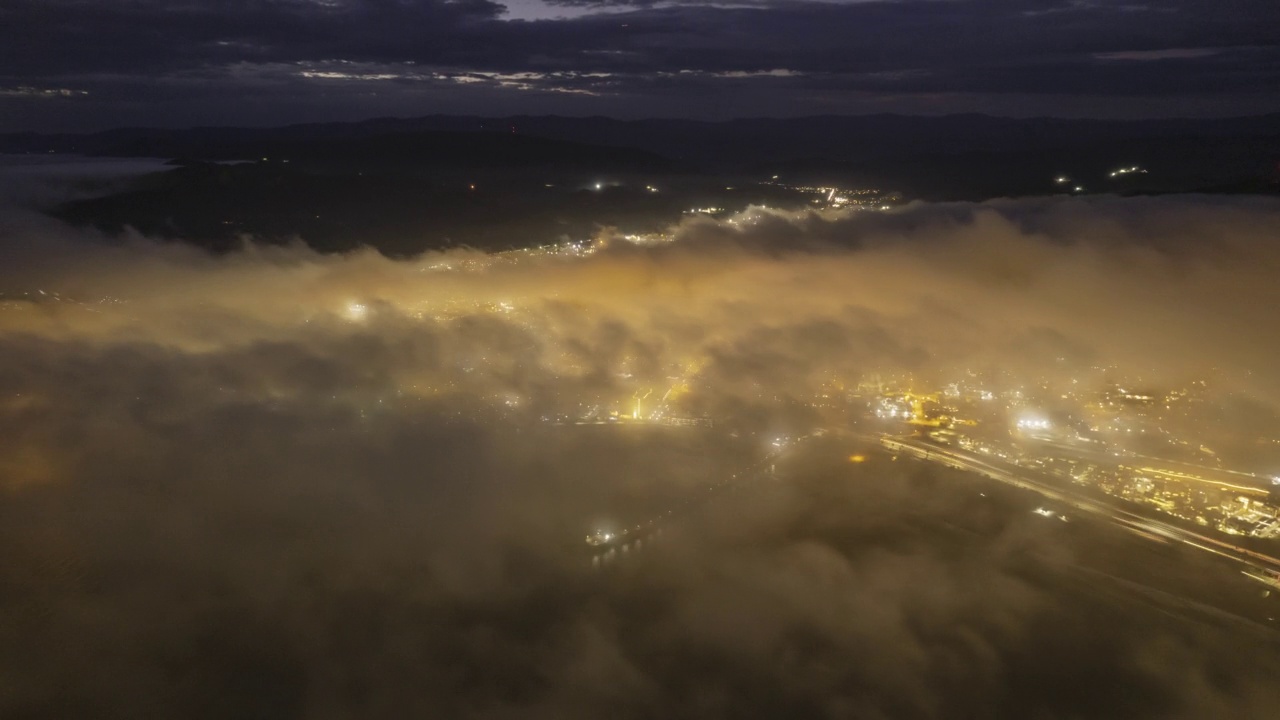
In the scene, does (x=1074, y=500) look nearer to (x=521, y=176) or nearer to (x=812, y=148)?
(x=521, y=176)

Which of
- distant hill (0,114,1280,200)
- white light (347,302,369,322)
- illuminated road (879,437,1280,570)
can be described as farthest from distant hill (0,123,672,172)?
illuminated road (879,437,1280,570)

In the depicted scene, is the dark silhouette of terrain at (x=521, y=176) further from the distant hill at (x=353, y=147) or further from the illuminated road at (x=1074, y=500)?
the illuminated road at (x=1074, y=500)

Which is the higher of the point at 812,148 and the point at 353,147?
the point at 812,148

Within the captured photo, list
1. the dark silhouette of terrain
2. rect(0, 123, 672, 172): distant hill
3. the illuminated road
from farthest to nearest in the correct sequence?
rect(0, 123, 672, 172): distant hill → the dark silhouette of terrain → the illuminated road

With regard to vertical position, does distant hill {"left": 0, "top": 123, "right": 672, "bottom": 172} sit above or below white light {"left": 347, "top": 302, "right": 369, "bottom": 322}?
above

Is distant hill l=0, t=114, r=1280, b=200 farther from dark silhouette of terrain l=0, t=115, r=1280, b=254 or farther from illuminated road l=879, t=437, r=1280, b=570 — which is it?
illuminated road l=879, t=437, r=1280, b=570

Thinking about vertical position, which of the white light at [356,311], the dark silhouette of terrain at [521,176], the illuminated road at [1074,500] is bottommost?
the illuminated road at [1074,500]

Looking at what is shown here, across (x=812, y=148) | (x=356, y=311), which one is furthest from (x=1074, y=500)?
(x=812, y=148)

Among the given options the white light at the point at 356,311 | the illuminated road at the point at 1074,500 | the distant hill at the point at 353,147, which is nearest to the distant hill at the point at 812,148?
the distant hill at the point at 353,147
